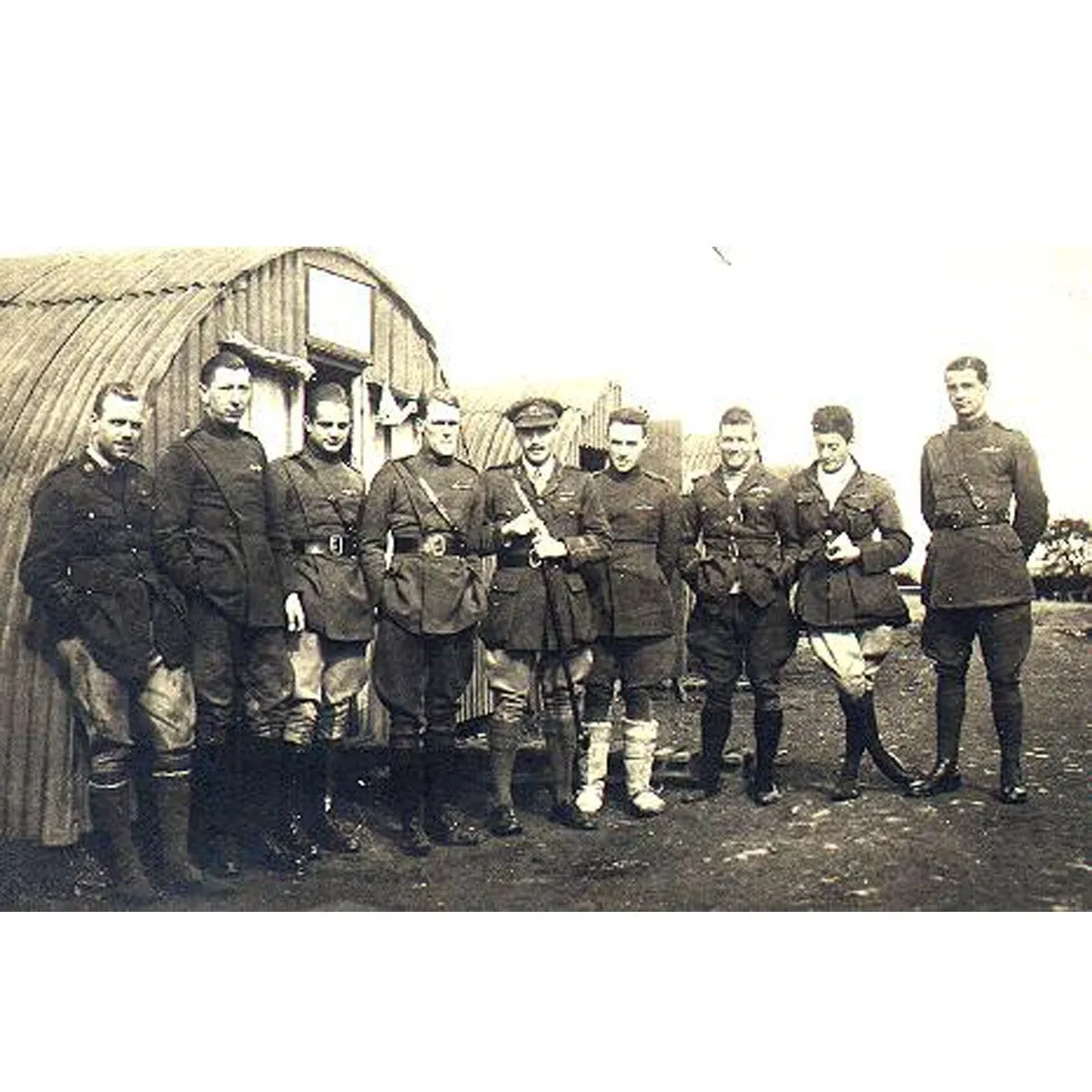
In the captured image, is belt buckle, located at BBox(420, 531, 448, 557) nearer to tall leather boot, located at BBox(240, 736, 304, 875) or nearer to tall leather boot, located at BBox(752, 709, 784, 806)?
tall leather boot, located at BBox(240, 736, 304, 875)

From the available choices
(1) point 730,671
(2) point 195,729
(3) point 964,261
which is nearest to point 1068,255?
(3) point 964,261

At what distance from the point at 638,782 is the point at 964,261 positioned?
8.68ft

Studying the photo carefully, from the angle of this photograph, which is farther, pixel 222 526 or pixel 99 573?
pixel 222 526

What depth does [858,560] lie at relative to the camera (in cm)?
542

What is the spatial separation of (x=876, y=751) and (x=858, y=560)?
0.90m

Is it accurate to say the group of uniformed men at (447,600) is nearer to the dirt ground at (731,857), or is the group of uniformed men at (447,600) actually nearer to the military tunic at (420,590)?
the military tunic at (420,590)

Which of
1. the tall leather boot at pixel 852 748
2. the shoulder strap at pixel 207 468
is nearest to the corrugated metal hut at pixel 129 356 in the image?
the shoulder strap at pixel 207 468

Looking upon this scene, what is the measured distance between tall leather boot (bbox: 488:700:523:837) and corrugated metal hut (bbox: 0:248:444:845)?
1701mm

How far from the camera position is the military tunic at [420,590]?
16.7 ft

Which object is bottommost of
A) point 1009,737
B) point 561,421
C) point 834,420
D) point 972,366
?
point 1009,737

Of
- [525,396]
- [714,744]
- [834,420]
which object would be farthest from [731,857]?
[525,396]

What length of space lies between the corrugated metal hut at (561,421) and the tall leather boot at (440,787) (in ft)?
12.1

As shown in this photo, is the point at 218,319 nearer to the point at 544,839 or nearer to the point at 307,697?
the point at 307,697

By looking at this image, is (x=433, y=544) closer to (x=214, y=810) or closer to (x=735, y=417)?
(x=214, y=810)
